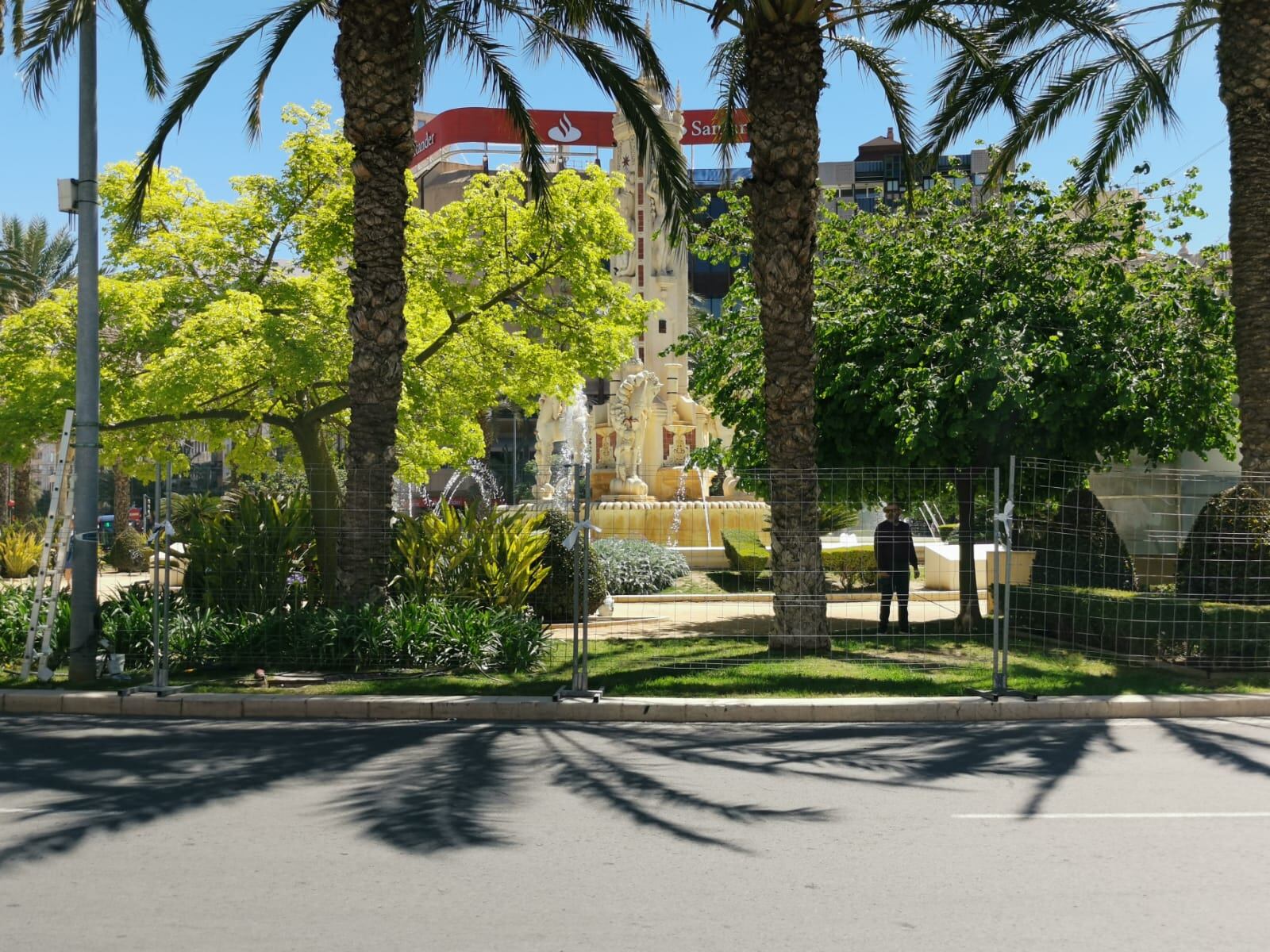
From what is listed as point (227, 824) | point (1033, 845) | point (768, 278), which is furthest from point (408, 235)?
point (1033, 845)

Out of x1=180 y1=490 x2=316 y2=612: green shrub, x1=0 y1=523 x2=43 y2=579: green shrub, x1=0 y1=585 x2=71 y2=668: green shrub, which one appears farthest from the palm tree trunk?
x1=0 y1=523 x2=43 y2=579: green shrub

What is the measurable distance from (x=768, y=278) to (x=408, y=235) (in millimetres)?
7556

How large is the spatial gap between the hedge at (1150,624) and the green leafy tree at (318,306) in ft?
25.5

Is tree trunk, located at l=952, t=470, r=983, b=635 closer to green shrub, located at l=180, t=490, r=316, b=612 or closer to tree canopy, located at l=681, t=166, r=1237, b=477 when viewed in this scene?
tree canopy, located at l=681, t=166, r=1237, b=477

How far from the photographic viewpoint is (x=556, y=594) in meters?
16.8

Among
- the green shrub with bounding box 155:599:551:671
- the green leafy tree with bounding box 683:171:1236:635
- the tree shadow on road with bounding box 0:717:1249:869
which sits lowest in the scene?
the tree shadow on road with bounding box 0:717:1249:869

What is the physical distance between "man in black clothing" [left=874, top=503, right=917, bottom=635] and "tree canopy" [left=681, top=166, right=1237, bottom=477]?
0.87 metres

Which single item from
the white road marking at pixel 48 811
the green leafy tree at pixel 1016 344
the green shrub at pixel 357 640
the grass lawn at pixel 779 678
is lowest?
the white road marking at pixel 48 811

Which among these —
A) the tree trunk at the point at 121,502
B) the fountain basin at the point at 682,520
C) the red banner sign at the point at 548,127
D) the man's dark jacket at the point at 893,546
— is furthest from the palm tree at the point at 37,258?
the red banner sign at the point at 548,127

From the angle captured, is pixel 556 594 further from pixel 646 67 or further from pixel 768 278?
pixel 646 67

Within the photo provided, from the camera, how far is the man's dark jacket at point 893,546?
50.6 feet

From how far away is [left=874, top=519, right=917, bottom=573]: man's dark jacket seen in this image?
15414mm

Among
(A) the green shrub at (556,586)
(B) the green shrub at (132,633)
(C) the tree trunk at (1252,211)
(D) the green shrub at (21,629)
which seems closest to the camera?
(B) the green shrub at (132,633)

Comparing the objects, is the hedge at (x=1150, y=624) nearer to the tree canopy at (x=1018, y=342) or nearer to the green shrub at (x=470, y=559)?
the tree canopy at (x=1018, y=342)
